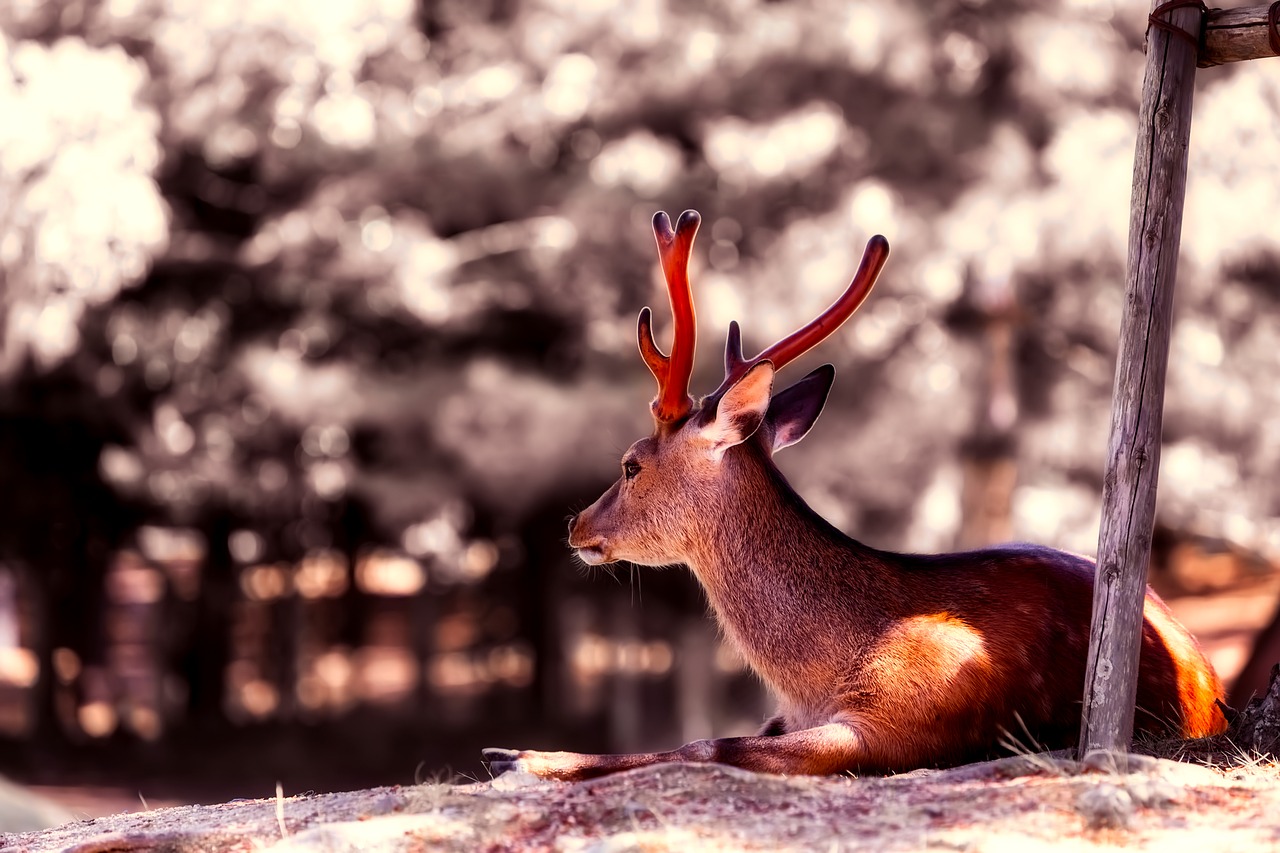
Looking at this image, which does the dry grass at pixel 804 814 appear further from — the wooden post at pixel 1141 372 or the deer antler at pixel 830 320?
the deer antler at pixel 830 320

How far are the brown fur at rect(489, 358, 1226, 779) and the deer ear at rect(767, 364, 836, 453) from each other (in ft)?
0.07

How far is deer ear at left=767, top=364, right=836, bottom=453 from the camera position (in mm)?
5348

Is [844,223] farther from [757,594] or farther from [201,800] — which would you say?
[201,800]

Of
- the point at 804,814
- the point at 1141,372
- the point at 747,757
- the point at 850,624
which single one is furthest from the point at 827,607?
the point at 1141,372

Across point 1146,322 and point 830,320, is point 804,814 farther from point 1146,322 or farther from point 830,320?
point 1146,322

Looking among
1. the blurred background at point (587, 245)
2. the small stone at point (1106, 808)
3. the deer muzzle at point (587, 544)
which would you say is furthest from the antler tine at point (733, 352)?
the blurred background at point (587, 245)

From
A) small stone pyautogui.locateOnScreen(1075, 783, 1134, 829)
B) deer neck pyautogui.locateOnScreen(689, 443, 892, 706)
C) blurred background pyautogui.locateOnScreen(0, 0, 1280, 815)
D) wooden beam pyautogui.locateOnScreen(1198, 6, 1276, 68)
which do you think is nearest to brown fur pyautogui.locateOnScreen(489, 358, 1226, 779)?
deer neck pyautogui.locateOnScreen(689, 443, 892, 706)

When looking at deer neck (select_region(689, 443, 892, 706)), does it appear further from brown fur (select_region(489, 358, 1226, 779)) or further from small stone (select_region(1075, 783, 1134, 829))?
small stone (select_region(1075, 783, 1134, 829))

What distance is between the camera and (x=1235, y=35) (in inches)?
191

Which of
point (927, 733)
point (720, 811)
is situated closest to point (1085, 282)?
point (927, 733)

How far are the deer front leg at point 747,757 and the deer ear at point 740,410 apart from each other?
0.93 metres

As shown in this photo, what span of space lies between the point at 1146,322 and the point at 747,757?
1716 millimetres

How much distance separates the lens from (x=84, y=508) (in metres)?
15.5

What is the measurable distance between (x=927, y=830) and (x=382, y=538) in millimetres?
11525
